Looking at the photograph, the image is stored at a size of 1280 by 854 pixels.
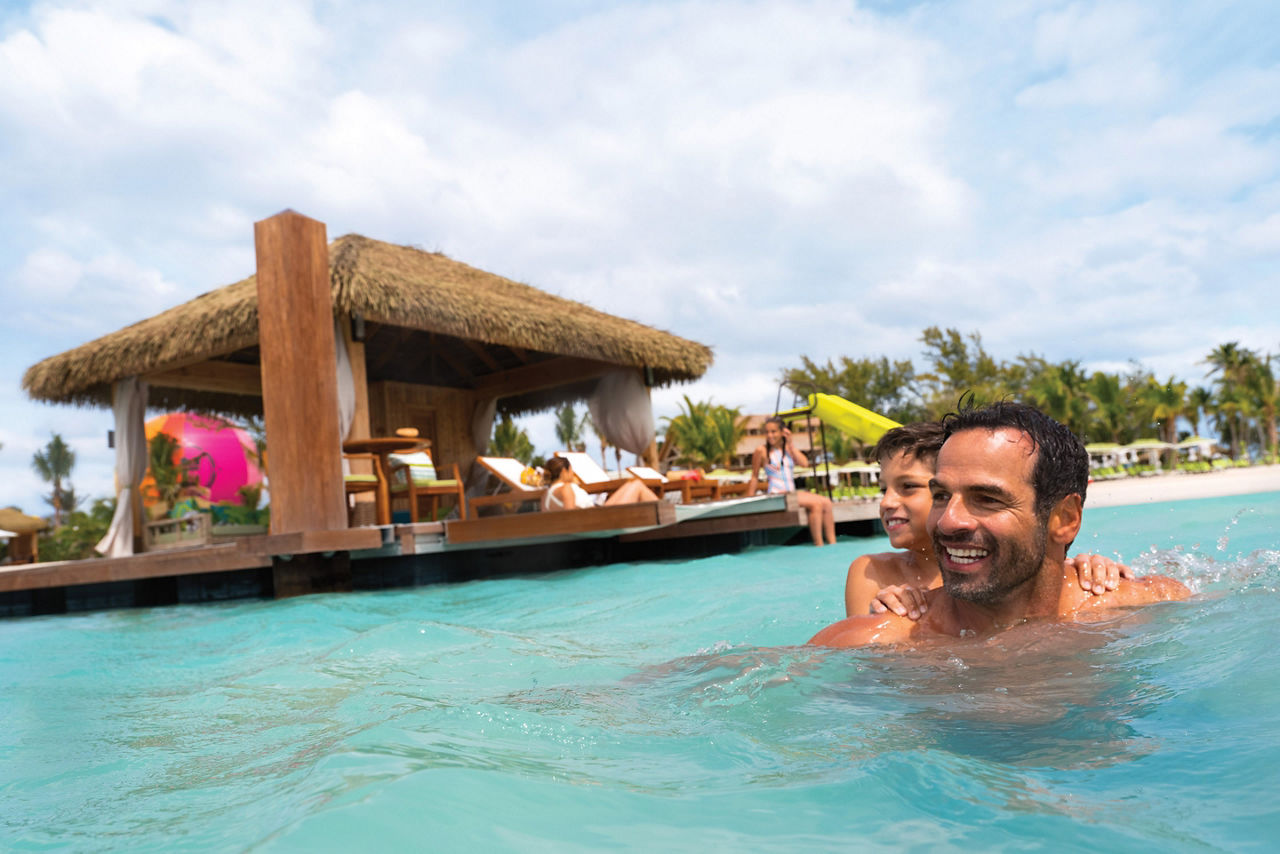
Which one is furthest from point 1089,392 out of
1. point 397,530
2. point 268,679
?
point 268,679

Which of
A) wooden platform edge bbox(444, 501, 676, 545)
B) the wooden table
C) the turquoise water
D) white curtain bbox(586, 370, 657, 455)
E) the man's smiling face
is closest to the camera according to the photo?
the turquoise water

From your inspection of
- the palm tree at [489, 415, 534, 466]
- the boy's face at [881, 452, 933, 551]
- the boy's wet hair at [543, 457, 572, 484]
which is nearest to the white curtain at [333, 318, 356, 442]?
the boy's wet hair at [543, 457, 572, 484]

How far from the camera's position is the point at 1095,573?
95.7 inches

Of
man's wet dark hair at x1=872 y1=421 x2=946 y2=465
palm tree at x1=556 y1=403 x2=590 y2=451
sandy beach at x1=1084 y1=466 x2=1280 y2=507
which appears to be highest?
palm tree at x1=556 y1=403 x2=590 y2=451

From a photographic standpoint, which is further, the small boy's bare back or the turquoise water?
the small boy's bare back

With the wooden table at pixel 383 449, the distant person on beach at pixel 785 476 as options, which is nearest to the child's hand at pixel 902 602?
the wooden table at pixel 383 449

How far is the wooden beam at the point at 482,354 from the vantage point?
13.5m

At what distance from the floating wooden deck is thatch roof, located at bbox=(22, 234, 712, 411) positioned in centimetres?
276

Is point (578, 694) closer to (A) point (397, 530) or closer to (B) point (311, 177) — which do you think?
(A) point (397, 530)

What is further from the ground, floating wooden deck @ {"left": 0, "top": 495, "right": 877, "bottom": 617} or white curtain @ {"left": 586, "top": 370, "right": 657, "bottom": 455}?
white curtain @ {"left": 586, "top": 370, "right": 657, "bottom": 455}

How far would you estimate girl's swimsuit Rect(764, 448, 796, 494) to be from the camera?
997cm

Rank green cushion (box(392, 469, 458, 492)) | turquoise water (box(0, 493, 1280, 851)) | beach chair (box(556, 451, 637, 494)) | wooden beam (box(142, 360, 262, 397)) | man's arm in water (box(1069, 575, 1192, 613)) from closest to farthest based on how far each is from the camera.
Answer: turquoise water (box(0, 493, 1280, 851)) < man's arm in water (box(1069, 575, 1192, 613)) < beach chair (box(556, 451, 637, 494)) < green cushion (box(392, 469, 458, 492)) < wooden beam (box(142, 360, 262, 397))

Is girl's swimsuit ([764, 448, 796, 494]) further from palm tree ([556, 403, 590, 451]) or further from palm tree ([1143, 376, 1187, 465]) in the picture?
palm tree ([556, 403, 590, 451])

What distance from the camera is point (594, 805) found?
1505 millimetres
